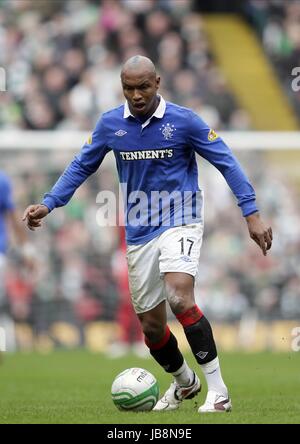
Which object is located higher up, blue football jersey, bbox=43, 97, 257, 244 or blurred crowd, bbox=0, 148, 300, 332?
blue football jersey, bbox=43, 97, 257, 244

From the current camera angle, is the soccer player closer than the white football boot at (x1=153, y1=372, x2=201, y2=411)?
Yes

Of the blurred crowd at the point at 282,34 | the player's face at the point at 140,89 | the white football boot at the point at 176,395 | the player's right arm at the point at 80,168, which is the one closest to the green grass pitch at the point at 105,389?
the white football boot at the point at 176,395

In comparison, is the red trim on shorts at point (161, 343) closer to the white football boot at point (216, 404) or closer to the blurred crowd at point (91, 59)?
the white football boot at point (216, 404)

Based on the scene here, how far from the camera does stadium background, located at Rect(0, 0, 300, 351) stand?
55.6ft

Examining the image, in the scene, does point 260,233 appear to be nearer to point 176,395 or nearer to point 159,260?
point 159,260

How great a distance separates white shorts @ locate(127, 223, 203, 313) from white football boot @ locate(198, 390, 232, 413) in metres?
0.82

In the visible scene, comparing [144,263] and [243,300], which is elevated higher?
[144,263]

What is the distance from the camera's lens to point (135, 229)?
8.21 metres

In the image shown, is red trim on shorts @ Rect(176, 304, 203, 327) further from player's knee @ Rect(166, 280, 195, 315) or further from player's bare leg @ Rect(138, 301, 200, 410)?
player's bare leg @ Rect(138, 301, 200, 410)

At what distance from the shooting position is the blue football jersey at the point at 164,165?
8.03 metres

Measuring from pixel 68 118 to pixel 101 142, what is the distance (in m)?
10.6

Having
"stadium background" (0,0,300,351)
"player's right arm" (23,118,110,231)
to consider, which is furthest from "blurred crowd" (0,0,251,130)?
"player's right arm" (23,118,110,231)
